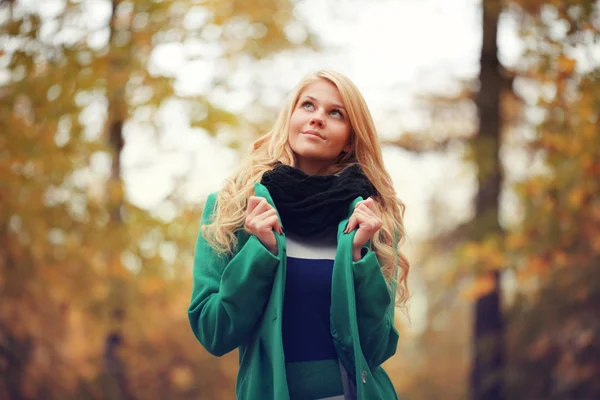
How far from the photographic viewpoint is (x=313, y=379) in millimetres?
2369

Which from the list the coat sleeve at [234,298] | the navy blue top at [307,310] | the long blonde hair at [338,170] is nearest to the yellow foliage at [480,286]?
the long blonde hair at [338,170]

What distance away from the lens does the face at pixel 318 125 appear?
2.62 m

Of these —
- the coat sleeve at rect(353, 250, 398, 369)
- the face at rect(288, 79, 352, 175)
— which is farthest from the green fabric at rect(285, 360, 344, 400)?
the face at rect(288, 79, 352, 175)

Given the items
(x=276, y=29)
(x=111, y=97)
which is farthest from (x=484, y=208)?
(x=111, y=97)

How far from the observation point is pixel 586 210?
679cm

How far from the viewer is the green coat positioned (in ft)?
7.57

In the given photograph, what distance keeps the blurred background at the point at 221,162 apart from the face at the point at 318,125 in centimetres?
391

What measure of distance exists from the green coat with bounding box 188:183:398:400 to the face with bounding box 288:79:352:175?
0.28m

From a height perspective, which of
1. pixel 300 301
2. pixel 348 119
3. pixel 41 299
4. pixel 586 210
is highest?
pixel 348 119

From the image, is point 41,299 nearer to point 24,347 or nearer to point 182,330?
point 24,347

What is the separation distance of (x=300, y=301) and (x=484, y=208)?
575 cm

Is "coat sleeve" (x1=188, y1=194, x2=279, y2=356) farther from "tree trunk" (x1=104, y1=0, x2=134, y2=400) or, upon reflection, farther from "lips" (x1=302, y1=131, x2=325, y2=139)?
"tree trunk" (x1=104, y1=0, x2=134, y2=400)

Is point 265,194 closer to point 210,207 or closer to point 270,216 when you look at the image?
point 270,216

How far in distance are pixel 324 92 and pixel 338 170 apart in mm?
307
